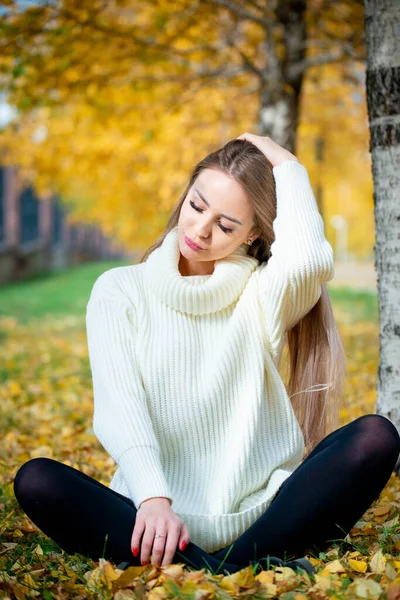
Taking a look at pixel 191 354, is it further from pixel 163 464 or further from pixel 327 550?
pixel 327 550

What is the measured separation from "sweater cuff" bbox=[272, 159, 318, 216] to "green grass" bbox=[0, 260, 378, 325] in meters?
8.55

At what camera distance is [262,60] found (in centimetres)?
802

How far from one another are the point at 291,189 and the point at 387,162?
2.40 feet

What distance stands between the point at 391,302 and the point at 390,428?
99 cm

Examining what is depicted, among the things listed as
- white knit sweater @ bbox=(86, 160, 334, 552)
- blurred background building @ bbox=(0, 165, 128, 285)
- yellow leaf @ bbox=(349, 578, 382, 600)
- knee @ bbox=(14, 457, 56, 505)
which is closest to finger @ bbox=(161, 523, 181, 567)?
white knit sweater @ bbox=(86, 160, 334, 552)

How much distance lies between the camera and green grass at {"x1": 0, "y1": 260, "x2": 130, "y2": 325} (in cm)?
1390

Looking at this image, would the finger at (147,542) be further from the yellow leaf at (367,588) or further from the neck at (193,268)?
the neck at (193,268)

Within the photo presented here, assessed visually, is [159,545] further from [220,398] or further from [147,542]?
[220,398]

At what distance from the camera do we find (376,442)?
2299mm

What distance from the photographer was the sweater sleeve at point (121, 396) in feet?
7.29

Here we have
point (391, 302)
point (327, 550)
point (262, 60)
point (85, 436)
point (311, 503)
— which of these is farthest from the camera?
point (262, 60)

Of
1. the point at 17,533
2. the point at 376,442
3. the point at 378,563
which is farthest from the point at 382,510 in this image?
the point at 17,533

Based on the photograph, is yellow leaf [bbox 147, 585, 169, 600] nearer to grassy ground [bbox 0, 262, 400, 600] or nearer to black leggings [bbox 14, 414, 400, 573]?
grassy ground [bbox 0, 262, 400, 600]

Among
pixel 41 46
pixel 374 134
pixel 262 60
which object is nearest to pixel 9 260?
pixel 262 60
